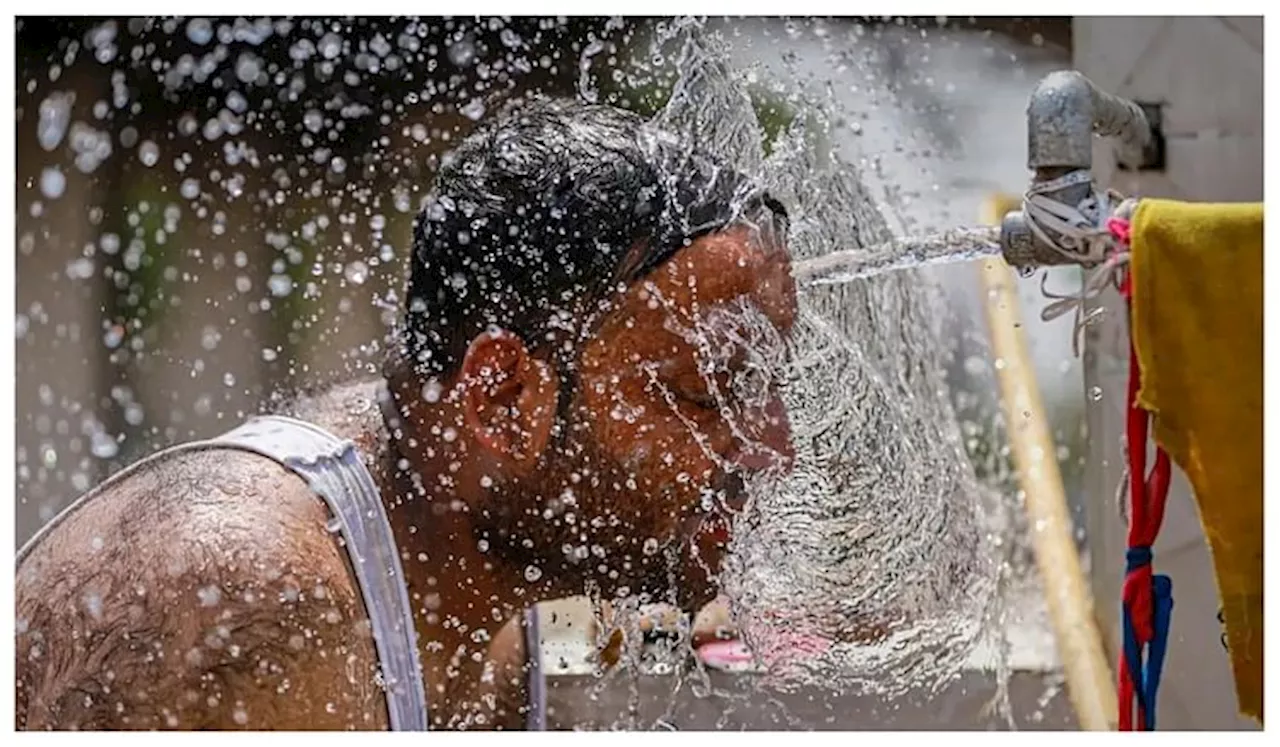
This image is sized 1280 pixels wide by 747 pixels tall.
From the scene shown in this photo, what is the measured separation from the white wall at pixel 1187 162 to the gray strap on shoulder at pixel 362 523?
623 mm

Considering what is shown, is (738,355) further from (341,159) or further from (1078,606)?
(1078,606)

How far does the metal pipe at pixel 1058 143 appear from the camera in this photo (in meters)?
1.00

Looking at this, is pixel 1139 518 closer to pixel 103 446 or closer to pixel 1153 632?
pixel 1153 632

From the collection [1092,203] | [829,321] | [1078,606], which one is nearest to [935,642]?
[1078,606]

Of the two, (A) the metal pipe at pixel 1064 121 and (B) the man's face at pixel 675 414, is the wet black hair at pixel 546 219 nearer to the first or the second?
(B) the man's face at pixel 675 414

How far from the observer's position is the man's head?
3.85ft

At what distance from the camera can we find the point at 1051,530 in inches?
56.7

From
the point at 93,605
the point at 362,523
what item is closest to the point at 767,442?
the point at 362,523

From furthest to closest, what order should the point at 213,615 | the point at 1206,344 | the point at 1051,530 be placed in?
the point at 1051,530 < the point at 213,615 < the point at 1206,344

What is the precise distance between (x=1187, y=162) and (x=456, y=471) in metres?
0.67

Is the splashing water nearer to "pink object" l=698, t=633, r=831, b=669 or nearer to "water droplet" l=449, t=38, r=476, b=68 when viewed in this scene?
"pink object" l=698, t=633, r=831, b=669

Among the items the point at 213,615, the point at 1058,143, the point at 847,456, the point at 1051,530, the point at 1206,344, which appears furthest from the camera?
the point at 1051,530

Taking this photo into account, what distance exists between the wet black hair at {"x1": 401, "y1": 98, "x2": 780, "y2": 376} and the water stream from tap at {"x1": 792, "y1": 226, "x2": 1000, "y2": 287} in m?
0.08

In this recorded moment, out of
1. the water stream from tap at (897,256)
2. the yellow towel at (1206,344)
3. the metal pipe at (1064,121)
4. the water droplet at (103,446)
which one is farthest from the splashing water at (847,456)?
the water droplet at (103,446)
